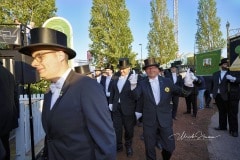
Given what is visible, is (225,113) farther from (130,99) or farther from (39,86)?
(39,86)

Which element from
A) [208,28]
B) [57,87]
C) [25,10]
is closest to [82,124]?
[57,87]

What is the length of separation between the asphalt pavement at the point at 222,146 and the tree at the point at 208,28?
37.7 metres

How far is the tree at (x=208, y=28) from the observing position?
44781mm

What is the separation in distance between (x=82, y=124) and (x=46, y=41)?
2.50ft

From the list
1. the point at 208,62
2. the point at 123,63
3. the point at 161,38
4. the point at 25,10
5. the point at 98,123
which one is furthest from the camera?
the point at 161,38

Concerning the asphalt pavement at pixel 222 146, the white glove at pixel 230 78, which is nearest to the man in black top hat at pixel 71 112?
the asphalt pavement at pixel 222 146

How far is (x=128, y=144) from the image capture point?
7180 millimetres

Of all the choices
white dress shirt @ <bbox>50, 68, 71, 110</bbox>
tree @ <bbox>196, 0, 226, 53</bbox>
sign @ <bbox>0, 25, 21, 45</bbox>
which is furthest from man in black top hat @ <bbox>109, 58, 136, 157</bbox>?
tree @ <bbox>196, 0, 226, 53</bbox>

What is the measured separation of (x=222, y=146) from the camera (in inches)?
294

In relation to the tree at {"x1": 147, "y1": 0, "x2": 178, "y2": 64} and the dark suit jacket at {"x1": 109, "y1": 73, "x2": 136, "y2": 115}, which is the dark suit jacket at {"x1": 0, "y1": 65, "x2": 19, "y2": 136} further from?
the tree at {"x1": 147, "y1": 0, "x2": 178, "y2": 64}

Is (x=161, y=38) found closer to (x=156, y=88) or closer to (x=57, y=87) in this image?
(x=156, y=88)

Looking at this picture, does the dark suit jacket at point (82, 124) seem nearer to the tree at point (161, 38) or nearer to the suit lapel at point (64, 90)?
the suit lapel at point (64, 90)

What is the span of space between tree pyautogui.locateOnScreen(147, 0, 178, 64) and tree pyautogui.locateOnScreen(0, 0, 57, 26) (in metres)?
26.6

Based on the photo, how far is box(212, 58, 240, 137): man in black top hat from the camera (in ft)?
27.7
